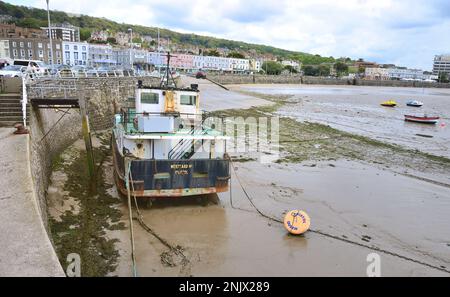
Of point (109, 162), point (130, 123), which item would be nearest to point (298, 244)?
point (130, 123)

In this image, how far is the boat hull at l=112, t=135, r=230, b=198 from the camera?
1098cm

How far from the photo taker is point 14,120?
43.5 ft

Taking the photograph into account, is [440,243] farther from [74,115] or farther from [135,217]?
[74,115]

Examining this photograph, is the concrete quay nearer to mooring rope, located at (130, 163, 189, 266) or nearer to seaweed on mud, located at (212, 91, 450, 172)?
mooring rope, located at (130, 163, 189, 266)

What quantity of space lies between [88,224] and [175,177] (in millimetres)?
2826

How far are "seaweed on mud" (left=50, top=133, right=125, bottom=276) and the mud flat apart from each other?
30 mm

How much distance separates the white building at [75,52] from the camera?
283 ft

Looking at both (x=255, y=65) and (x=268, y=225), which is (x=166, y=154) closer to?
(x=268, y=225)

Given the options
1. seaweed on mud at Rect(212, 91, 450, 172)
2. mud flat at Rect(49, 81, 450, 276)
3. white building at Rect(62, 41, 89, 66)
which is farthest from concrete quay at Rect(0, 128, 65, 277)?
white building at Rect(62, 41, 89, 66)

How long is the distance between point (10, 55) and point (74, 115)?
7863 cm

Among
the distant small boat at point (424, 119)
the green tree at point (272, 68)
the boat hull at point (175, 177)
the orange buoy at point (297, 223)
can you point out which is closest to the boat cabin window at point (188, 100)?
the boat hull at point (175, 177)

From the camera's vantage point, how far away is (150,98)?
13.8 meters

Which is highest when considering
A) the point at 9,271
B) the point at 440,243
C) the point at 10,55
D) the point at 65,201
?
the point at 10,55

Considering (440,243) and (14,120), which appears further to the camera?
(14,120)
